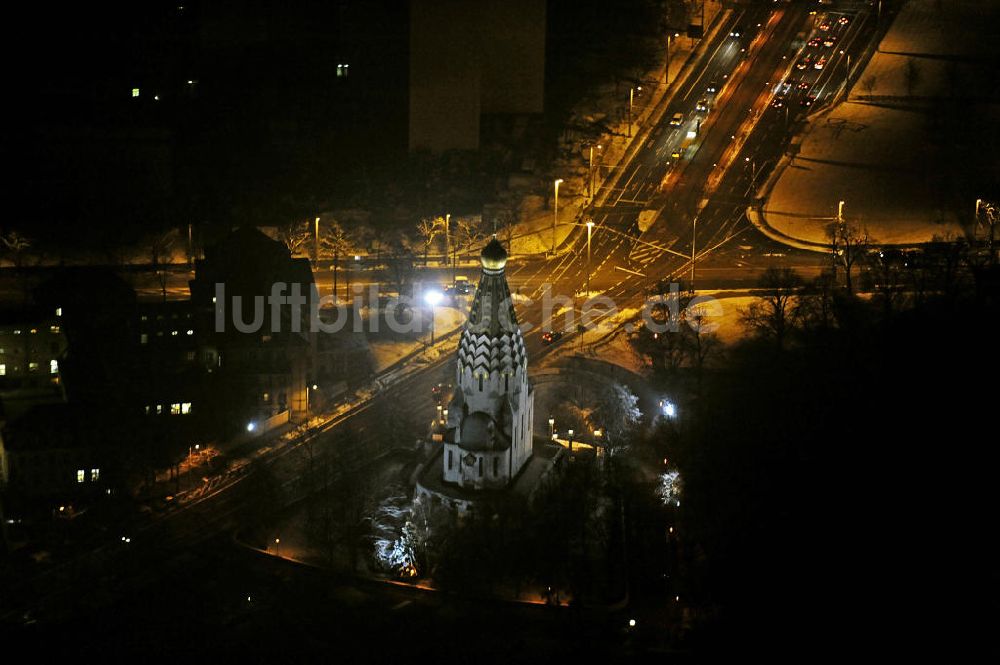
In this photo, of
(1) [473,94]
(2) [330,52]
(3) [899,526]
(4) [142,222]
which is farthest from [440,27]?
(3) [899,526]

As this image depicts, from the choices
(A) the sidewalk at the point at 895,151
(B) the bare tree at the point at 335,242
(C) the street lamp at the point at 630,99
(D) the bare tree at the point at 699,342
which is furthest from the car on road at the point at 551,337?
(C) the street lamp at the point at 630,99

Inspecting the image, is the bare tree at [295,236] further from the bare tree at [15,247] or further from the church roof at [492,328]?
the church roof at [492,328]

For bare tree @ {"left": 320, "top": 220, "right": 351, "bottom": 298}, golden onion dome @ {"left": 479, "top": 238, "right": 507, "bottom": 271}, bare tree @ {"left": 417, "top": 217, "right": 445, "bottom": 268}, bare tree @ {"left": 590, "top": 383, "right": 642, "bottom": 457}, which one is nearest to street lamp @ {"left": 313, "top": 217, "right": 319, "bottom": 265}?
bare tree @ {"left": 320, "top": 220, "right": 351, "bottom": 298}

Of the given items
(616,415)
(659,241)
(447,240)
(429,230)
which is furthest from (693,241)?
(616,415)

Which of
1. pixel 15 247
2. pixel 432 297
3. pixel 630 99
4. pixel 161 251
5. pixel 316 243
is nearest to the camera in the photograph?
pixel 432 297

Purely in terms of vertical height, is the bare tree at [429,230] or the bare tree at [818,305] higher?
the bare tree at [429,230]

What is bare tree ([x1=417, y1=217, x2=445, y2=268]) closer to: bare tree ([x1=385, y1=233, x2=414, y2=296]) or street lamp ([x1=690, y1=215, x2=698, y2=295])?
bare tree ([x1=385, y1=233, x2=414, y2=296])

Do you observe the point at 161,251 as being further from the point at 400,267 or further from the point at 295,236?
the point at 400,267
